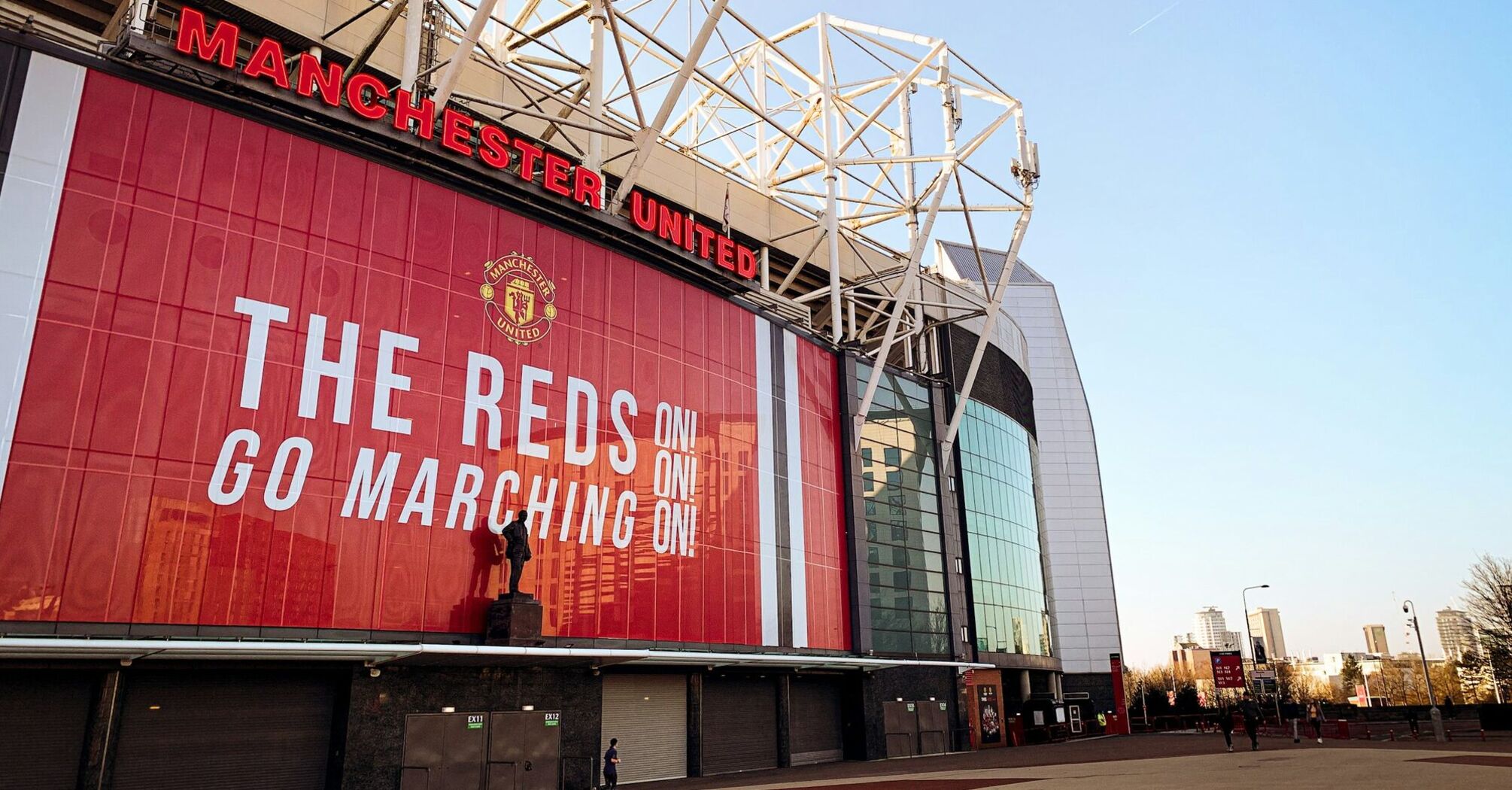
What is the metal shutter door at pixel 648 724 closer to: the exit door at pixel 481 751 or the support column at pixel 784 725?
the exit door at pixel 481 751

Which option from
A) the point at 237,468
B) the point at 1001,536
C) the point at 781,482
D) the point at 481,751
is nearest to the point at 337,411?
the point at 237,468

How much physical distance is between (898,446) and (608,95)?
23294 millimetres

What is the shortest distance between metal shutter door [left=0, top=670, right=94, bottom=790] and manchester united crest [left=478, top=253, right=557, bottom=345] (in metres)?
15.0

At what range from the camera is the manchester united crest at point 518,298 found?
3161cm

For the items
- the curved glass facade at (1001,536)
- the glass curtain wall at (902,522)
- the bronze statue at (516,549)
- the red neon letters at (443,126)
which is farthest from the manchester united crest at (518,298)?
the curved glass facade at (1001,536)

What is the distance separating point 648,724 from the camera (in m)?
35.4

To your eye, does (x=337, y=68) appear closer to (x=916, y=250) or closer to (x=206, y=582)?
(x=206, y=582)

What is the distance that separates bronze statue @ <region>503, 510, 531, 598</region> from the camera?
2944 cm

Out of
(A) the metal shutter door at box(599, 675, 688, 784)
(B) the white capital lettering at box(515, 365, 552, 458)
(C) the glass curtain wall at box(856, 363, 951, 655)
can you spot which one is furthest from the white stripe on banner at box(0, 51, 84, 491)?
(C) the glass curtain wall at box(856, 363, 951, 655)

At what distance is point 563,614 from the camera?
104ft

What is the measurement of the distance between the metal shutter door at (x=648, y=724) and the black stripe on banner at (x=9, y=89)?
23.6 m

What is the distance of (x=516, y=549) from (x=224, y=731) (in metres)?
8.90

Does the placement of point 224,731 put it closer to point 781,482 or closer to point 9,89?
point 9,89

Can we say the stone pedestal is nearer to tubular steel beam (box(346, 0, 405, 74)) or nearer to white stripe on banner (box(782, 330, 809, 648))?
white stripe on banner (box(782, 330, 809, 648))
